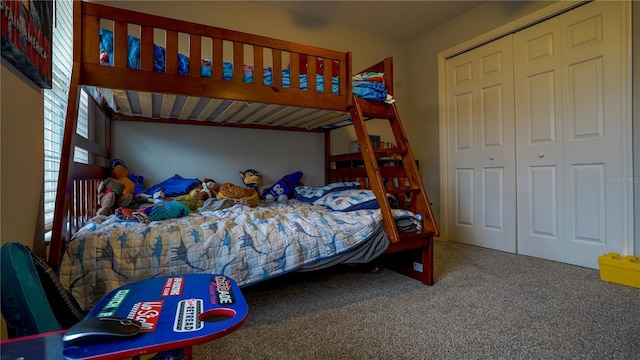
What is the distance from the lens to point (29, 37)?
0.90m

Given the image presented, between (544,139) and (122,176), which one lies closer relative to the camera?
(122,176)

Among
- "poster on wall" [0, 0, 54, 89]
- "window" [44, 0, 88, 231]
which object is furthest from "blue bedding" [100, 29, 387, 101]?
"poster on wall" [0, 0, 54, 89]

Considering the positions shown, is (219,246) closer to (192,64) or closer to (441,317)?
(192,64)

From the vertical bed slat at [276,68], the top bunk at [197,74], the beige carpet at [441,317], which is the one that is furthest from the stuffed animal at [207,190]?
the vertical bed slat at [276,68]

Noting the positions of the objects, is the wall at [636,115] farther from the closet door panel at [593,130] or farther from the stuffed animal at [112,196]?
the stuffed animal at [112,196]

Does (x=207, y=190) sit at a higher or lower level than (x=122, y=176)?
lower

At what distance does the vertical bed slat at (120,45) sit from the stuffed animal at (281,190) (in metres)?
1.59

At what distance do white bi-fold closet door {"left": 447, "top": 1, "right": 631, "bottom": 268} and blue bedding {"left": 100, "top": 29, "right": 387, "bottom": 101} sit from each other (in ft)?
4.75

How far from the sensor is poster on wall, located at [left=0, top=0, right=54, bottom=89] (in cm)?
79

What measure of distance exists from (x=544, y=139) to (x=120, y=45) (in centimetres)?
301

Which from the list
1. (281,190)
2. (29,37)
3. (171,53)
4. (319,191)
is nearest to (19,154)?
(29,37)

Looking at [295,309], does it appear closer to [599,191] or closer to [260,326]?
[260,326]

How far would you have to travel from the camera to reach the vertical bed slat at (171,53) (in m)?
1.50

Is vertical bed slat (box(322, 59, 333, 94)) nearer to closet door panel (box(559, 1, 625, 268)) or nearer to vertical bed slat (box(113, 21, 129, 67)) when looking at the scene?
vertical bed slat (box(113, 21, 129, 67))
